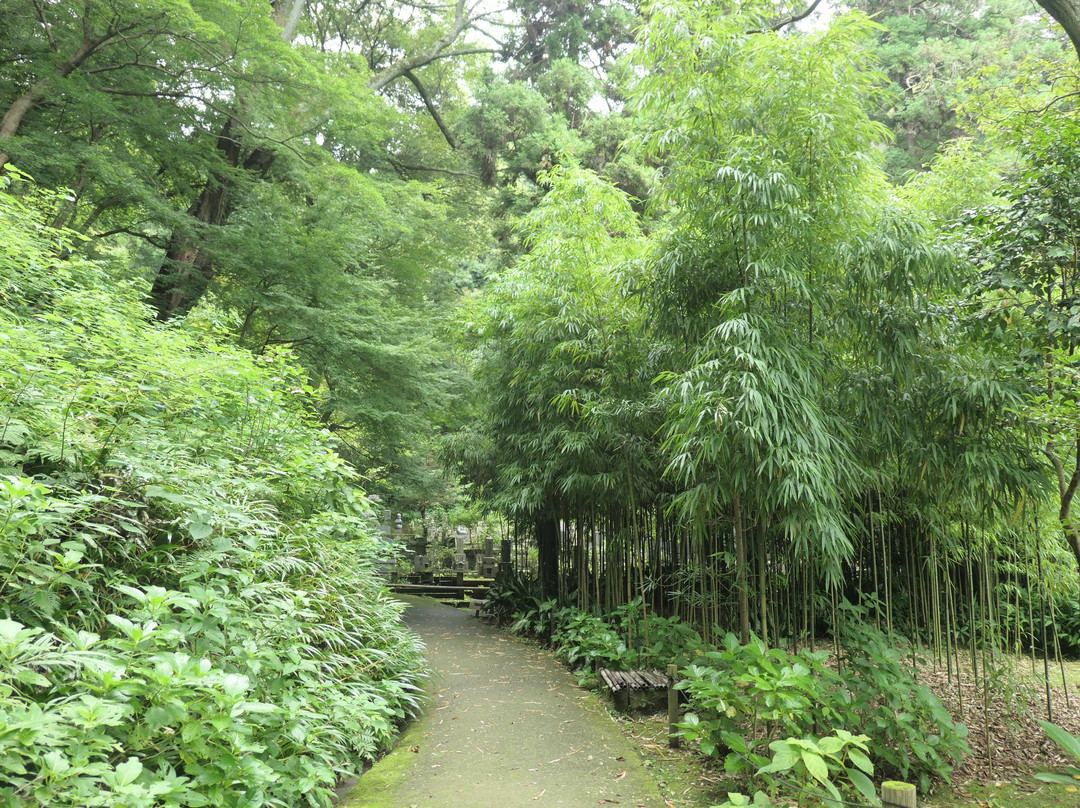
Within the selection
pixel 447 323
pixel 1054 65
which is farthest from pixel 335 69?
pixel 1054 65

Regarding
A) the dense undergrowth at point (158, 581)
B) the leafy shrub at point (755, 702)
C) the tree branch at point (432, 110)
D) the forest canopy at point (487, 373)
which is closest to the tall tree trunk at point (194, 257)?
the forest canopy at point (487, 373)

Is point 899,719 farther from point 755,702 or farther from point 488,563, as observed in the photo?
point 488,563

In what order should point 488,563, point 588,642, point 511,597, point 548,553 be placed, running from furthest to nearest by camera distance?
point 488,563 < point 511,597 < point 548,553 < point 588,642

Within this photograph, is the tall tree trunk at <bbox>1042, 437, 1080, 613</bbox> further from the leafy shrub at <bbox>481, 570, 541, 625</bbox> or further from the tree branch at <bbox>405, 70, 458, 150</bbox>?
the tree branch at <bbox>405, 70, 458, 150</bbox>

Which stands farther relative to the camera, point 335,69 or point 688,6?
point 335,69

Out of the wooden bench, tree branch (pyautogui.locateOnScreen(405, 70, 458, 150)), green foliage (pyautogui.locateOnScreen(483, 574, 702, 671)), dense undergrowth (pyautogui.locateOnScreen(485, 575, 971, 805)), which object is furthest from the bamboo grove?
tree branch (pyautogui.locateOnScreen(405, 70, 458, 150))

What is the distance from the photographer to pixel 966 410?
3.33m

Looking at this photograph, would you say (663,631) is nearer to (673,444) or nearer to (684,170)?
(673,444)

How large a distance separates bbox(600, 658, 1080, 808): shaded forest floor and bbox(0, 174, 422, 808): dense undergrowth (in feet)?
5.02

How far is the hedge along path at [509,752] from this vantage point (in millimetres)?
2961

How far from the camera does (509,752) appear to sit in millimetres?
3564

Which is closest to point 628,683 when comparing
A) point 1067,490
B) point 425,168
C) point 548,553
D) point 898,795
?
point 898,795

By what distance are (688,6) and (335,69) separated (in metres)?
5.24

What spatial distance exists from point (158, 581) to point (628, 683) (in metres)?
3.05
